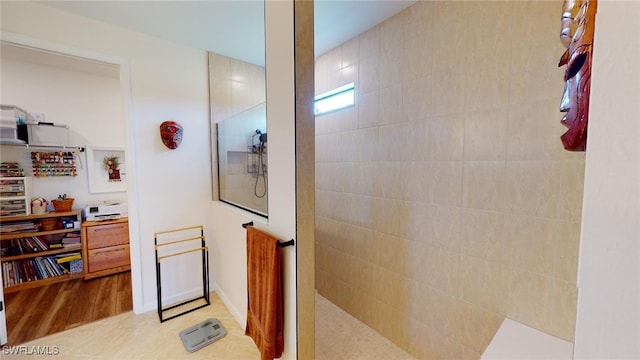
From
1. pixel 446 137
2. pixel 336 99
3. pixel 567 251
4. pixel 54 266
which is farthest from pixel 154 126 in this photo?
pixel 567 251

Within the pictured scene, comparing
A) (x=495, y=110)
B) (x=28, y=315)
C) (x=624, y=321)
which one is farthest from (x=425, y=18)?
(x=28, y=315)

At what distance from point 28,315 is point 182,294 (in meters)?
1.21

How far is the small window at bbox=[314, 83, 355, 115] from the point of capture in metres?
2.22

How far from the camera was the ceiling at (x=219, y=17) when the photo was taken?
5.68ft

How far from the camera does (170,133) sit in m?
2.24

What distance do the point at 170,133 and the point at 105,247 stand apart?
1.80 meters

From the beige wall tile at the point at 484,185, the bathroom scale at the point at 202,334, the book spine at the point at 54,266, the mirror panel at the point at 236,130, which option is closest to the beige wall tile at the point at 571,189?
the beige wall tile at the point at 484,185

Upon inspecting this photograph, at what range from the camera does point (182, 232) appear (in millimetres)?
2434

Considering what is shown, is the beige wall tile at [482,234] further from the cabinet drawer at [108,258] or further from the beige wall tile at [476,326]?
the cabinet drawer at [108,258]

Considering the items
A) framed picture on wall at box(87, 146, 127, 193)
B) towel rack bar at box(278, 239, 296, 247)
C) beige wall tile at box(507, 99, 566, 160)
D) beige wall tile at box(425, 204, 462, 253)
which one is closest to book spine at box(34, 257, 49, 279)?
framed picture on wall at box(87, 146, 127, 193)

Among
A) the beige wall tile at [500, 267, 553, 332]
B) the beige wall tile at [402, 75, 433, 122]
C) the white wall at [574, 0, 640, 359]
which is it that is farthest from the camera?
the beige wall tile at [402, 75, 433, 122]

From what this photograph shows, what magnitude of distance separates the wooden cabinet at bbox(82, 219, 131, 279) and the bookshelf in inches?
5.1

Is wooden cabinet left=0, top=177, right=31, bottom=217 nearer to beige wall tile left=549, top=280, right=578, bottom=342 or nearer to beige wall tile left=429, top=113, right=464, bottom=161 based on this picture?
beige wall tile left=429, top=113, right=464, bottom=161

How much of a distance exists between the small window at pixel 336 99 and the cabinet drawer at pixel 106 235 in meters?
2.77
